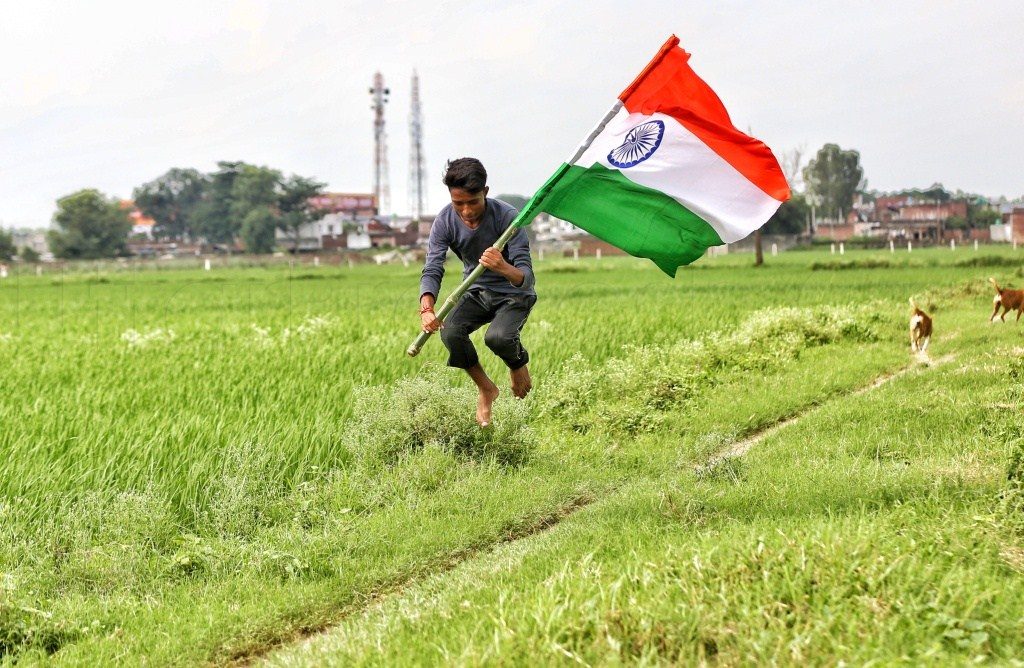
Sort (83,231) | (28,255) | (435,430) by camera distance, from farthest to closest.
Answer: (83,231) < (28,255) < (435,430)

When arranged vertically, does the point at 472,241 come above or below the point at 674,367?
above

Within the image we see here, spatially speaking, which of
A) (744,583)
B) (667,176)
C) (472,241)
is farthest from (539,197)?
(744,583)

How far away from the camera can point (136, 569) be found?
17.9 ft

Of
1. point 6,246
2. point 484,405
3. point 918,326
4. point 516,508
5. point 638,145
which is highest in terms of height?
point 6,246

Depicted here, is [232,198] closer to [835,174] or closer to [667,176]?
[835,174]

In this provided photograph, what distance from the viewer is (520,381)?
7672mm

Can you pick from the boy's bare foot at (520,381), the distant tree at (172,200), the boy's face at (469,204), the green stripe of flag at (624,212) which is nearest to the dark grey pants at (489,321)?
the boy's bare foot at (520,381)

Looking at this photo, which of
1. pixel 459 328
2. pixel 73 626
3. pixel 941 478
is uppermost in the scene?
pixel 459 328

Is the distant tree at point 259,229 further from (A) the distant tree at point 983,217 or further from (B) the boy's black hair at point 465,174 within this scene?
(B) the boy's black hair at point 465,174

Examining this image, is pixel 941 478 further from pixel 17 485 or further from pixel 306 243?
pixel 306 243

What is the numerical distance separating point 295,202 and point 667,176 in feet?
289

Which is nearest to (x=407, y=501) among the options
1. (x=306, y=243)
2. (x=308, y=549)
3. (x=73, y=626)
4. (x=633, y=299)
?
(x=308, y=549)

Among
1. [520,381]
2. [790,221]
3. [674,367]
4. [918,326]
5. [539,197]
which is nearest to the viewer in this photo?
[539,197]

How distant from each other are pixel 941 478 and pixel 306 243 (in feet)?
308
